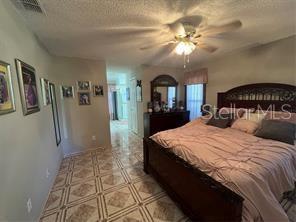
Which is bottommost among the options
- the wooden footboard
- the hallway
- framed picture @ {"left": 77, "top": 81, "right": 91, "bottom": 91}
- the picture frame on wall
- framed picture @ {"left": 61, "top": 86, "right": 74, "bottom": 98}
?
the hallway

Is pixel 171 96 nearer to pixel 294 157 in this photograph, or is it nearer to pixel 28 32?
pixel 294 157

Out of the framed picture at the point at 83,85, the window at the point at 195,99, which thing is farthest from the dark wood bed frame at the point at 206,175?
the framed picture at the point at 83,85

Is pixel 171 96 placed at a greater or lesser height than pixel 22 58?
lesser

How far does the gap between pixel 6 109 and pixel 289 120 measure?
11.9 ft

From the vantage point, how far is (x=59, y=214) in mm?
1814

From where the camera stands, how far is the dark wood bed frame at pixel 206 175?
4.03 feet

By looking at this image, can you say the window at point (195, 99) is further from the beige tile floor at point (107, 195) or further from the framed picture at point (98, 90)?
the framed picture at point (98, 90)

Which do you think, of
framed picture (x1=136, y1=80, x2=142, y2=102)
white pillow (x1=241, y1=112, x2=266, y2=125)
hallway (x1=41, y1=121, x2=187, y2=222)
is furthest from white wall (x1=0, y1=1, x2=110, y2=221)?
white pillow (x1=241, y1=112, x2=266, y2=125)

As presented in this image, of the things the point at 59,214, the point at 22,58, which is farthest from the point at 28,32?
the point at 59,214

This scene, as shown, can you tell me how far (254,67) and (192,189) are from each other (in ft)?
9.42

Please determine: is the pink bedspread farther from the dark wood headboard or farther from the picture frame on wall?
the picture frame on wall

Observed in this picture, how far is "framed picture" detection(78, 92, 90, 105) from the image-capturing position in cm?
355

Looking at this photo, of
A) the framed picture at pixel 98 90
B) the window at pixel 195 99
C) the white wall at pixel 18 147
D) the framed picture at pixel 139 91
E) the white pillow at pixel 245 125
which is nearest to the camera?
the white wall at pixel 18 147

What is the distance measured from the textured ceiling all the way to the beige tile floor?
7.81 feet
